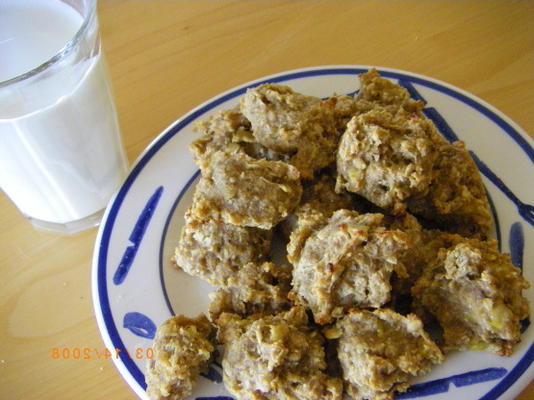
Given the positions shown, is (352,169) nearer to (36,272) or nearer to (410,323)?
(410,323)

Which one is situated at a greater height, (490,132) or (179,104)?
(179,104)

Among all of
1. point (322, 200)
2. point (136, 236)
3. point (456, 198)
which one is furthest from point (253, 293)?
point (456, 198)

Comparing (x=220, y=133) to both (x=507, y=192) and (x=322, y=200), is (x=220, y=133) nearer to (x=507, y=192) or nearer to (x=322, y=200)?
(x=322, y=200)

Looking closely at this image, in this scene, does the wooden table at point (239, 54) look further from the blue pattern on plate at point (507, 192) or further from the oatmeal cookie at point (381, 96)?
the oatmeal cookie at point (381, 96)

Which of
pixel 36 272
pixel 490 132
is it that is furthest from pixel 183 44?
pixel 490 132

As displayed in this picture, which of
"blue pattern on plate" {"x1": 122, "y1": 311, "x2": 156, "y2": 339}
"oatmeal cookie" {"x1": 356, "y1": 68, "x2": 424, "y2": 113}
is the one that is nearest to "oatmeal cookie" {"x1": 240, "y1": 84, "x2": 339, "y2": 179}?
"oatmeal cookie" {"x1": 356, "y1": 68, "x2": 424, "y2": 113}
